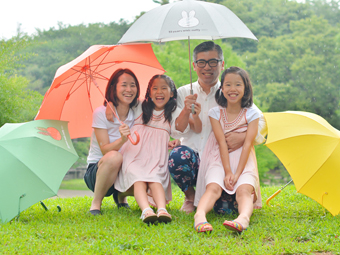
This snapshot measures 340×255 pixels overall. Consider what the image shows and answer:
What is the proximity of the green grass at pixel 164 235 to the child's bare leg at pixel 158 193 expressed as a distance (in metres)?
0.21

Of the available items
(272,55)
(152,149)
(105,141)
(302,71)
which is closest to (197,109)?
(152,149)

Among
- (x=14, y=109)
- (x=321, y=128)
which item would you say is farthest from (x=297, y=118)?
(x=14, y=109)

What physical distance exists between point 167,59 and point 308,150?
12927mm

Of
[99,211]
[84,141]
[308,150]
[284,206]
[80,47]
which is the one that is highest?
[80,47]

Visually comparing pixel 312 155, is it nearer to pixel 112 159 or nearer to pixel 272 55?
pixel 112 159

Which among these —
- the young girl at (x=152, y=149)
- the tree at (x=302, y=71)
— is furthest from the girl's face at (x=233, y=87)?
the tree at (x=302, y=71)

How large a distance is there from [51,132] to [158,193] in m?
1.23

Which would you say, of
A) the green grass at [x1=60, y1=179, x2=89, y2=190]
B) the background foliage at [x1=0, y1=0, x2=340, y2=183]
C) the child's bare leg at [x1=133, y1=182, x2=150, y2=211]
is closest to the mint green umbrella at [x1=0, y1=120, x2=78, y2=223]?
the child's bare leg at [x1=133, y1=182, x2=150, y2=211]

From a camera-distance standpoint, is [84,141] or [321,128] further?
[84,141]

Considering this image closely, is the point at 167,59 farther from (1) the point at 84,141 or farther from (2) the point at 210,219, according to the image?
(2) the point at 210,219

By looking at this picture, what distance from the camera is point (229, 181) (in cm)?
345

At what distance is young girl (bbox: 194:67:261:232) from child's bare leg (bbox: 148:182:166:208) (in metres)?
0.36

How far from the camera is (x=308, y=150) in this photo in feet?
11.1

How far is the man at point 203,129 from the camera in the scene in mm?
3639
